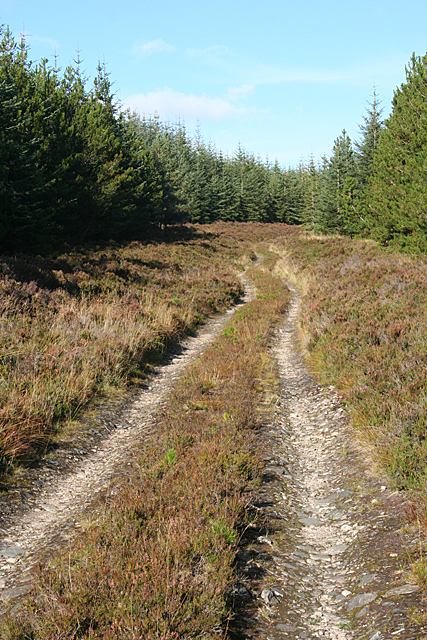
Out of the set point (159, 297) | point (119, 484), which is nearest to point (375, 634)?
point (119, 484)

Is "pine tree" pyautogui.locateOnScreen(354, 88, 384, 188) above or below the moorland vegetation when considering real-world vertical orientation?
above

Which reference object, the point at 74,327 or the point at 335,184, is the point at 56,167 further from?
the point at 335,184

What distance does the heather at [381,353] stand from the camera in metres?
5.20

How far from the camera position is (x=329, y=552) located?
4367 millimetres

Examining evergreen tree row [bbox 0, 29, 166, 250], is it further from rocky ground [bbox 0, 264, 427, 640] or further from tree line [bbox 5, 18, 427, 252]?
rocky ground [bbox 0, 264, 427, 640]

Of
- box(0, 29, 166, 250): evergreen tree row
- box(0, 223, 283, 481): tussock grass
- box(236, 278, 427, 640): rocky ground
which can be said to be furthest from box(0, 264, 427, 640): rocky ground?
box(0, 29, 166, 250): evergreen tree row

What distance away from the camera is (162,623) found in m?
2.80

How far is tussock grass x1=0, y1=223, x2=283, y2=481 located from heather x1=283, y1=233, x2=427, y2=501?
4817mm

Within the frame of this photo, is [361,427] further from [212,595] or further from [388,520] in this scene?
[212,595]

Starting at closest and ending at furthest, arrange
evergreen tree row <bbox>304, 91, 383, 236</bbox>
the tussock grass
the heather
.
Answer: the heather < the tussock grass < evergreen tree row <bbox>304, 91, 383, 236</bbox>

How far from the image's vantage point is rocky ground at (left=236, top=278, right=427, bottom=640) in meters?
3.29

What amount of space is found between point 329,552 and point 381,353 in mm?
4385

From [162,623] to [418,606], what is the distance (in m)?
1.94

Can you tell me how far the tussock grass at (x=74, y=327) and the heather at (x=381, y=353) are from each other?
15.8 ft
